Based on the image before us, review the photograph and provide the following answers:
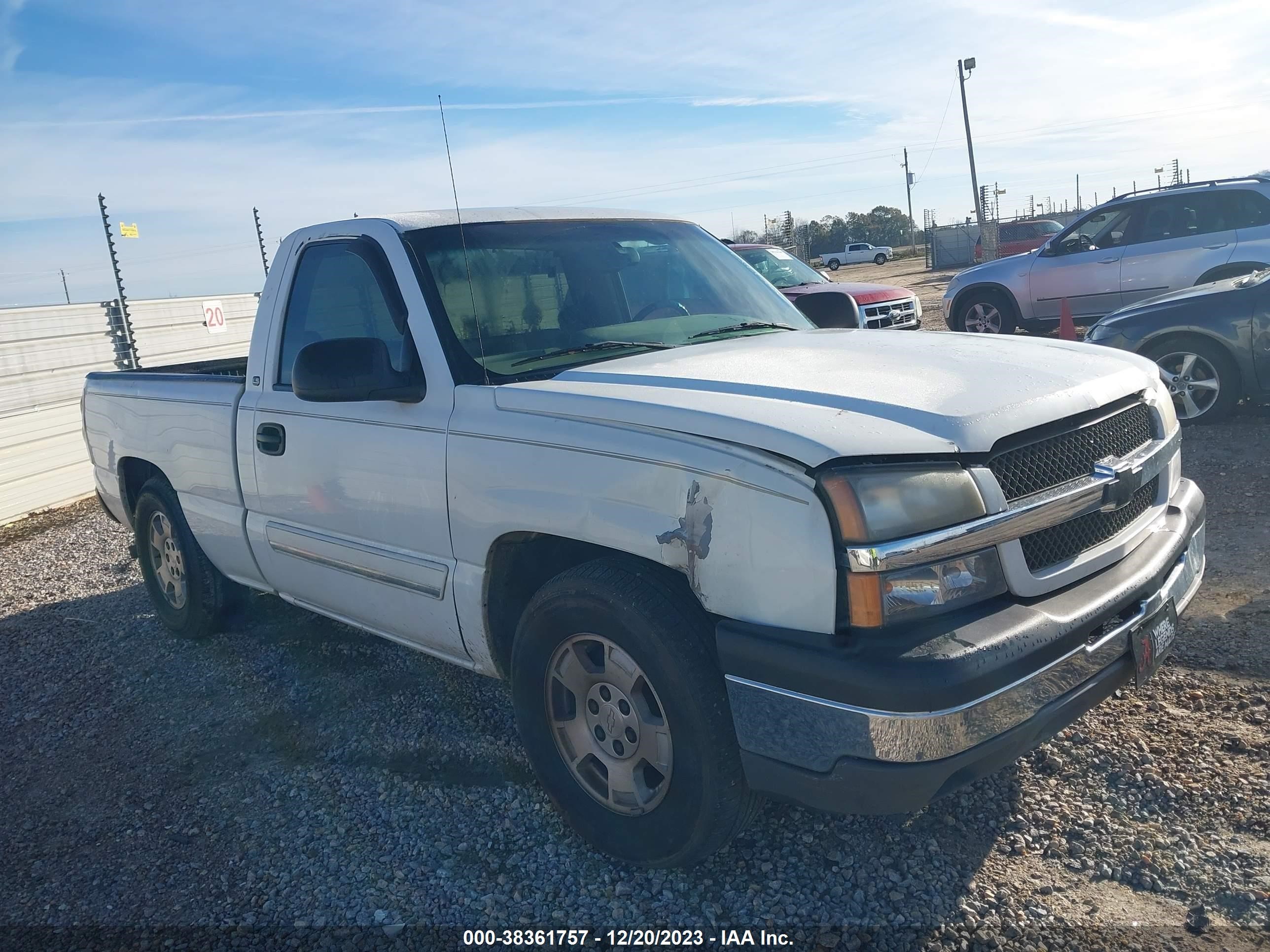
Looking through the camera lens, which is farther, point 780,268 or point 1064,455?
point 780,268

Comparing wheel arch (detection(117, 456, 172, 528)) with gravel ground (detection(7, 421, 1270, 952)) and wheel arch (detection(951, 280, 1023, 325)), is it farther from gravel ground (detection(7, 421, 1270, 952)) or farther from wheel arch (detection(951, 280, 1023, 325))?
wheel arch (detection(951, 280, 1023, 325))

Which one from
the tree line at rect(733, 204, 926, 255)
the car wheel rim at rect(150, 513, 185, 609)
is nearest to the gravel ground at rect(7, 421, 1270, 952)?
the car wheel rim at rect(150, 513, 185, 609)

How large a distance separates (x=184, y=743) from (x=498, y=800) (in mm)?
1583

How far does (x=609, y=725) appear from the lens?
114 inches

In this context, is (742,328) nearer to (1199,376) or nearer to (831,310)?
(831,310)

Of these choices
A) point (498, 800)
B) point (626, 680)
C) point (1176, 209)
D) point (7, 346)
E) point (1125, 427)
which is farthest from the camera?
point (1176, 209)

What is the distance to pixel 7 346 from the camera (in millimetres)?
9758

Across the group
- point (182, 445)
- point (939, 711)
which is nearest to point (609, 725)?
point (939, 711)

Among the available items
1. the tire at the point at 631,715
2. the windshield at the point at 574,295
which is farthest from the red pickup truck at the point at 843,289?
the tire at the point at 631,715

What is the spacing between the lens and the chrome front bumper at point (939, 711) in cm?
225

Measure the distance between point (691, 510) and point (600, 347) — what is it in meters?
1.15

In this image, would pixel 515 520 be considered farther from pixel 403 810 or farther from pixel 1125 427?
pixel 1125 427

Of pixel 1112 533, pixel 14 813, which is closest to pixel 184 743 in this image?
pixel 14 813

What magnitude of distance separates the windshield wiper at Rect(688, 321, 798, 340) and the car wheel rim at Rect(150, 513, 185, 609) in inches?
118
